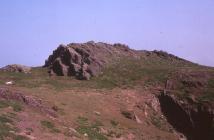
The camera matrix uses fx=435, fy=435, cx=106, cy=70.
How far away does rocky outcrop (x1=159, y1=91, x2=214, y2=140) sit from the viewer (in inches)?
1496

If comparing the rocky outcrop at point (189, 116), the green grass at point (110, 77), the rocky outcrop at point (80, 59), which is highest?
the rocky outcrop at point (80, 59)

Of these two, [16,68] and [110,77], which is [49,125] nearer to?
[110,77]

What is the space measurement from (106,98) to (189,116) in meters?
7.79

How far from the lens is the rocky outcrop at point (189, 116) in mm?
38000

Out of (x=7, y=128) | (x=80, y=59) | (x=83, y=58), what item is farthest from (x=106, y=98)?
(x=7, y=128)

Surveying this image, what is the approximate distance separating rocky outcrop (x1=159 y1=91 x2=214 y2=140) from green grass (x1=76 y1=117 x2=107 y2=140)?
35.8ft

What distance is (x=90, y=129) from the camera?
28531 mm

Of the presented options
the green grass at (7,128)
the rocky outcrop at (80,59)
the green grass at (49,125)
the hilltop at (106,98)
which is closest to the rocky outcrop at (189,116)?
the hilltop at (106,98)

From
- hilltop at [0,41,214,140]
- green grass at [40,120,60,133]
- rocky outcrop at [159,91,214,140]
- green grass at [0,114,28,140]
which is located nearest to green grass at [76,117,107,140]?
hilltop at [0,41,214,140]

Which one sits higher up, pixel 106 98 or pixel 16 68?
pixel 16 68

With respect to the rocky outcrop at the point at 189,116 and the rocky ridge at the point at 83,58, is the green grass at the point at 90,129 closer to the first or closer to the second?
the rocky outcrop at the point at 189,116

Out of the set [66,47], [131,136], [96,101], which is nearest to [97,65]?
[66,47]

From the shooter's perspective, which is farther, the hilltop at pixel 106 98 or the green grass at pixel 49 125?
the hilltop at pixel 106 98

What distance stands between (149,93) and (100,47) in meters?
14.2
